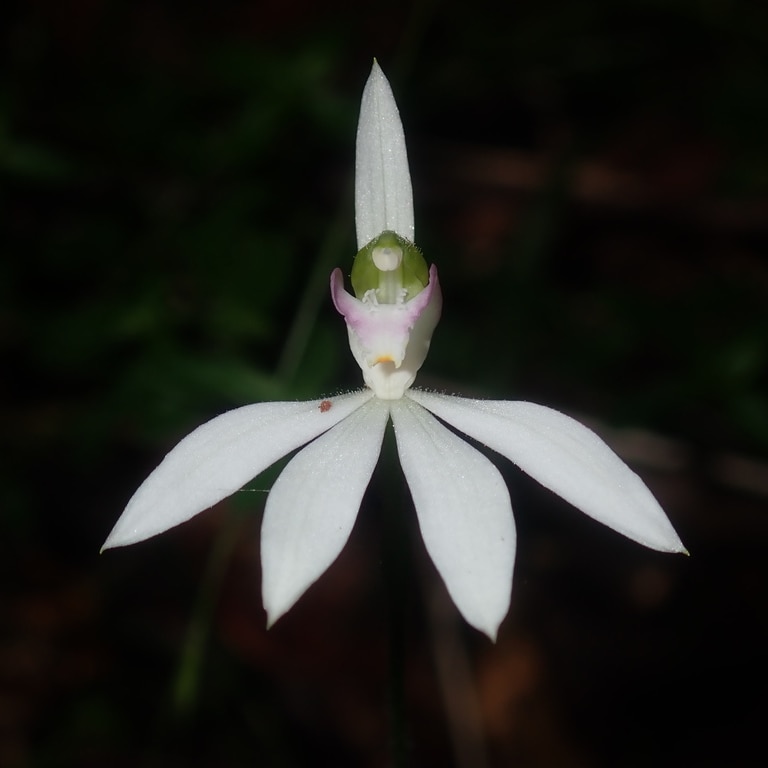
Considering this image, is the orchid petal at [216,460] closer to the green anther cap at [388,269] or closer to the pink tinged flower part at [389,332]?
the pink tinged flower part at [389,332]

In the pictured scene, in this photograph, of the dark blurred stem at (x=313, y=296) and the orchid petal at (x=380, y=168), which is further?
the dark blurred stem at (x=313, y=296)

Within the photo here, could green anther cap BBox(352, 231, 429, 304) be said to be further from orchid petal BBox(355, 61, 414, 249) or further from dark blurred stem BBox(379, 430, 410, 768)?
dark blurred stem BBox(379, 430, 410, 768)

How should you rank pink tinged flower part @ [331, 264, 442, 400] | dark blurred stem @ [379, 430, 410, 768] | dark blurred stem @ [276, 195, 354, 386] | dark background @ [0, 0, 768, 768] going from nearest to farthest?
dark blurred stem @ [379, 430, 410, 768]
pink tinged flower part @ [331, 264, 442, 400]
dark blurred stem @ [276, 195, 354, 386]
dark background @ [0, 0, 768, 768]

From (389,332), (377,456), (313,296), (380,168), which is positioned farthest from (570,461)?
(313,296)

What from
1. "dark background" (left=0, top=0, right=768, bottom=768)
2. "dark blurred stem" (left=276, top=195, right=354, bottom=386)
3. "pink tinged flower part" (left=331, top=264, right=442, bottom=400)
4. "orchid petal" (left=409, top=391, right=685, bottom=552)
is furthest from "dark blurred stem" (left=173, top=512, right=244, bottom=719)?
"orchid petal" (left=409, top=391, right=685, bottom=552)

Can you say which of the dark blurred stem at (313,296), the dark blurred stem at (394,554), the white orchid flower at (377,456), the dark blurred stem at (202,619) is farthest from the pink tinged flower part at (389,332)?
the dark blurred stem at (202,619)

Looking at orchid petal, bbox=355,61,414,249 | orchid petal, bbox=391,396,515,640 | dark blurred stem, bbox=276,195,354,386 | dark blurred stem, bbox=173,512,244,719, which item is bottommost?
orchid petal, bbox=391,396,515,640
